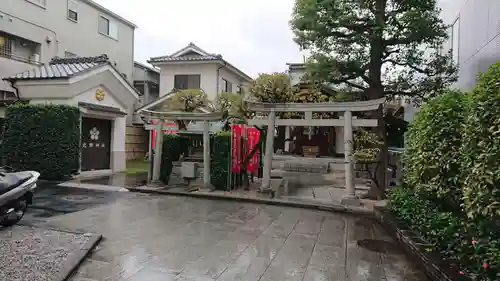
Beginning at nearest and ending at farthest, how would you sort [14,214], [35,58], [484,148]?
[484,148] < [14,214] < [35,58]

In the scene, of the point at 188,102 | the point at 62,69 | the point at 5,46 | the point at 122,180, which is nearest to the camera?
the point at 122,180

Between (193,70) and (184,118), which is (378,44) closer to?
(184,118)

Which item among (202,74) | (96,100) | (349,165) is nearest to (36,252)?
(349,165)

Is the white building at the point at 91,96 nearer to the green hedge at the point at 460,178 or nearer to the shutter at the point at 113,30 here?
the shutter at the point at 113,30

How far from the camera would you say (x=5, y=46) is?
16.5 meters

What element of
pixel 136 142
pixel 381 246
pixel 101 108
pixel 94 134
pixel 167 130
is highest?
pixel 101 108

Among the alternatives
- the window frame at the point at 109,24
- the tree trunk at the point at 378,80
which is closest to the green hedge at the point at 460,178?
the tree trunk at the point at 378,80

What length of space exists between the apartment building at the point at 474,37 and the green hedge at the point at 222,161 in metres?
7.27

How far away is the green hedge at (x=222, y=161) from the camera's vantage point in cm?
1155

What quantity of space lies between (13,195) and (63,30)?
54.4 feet

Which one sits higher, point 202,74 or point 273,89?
point 202,74

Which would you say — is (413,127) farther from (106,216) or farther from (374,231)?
(106,216)

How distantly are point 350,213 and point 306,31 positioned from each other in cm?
532

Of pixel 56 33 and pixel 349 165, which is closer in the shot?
pixel 349 165
